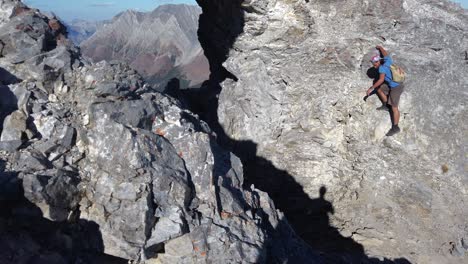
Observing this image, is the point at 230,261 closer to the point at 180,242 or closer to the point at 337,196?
the point at 180,242

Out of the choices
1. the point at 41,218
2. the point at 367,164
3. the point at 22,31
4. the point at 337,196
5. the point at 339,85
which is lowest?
the point at 337,196

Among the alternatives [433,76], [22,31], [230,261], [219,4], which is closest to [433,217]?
[433,76]

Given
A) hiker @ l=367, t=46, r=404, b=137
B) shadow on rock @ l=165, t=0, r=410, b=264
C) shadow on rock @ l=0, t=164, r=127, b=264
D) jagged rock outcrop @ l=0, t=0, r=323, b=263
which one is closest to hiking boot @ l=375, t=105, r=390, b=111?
hiker @ l=367, t=46, r=404, b=137

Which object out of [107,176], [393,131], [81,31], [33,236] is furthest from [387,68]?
[81,31]

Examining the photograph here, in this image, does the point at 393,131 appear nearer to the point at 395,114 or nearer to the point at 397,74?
the point at 395,114

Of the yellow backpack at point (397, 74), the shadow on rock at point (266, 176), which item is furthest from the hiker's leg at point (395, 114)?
the shadow on rock at point (266, 176)

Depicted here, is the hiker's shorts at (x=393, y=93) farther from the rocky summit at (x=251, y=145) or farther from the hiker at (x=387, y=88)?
the rocky summit at (x=251, y=145)

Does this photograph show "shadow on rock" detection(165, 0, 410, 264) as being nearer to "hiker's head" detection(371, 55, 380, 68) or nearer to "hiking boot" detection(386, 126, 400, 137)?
"hiker's head" detection(371, 55, 380, 68)
